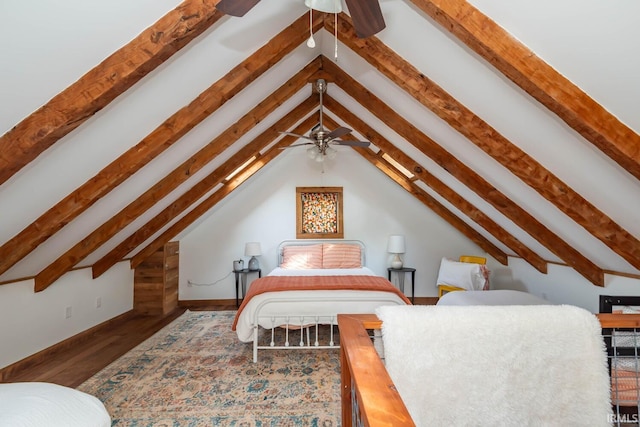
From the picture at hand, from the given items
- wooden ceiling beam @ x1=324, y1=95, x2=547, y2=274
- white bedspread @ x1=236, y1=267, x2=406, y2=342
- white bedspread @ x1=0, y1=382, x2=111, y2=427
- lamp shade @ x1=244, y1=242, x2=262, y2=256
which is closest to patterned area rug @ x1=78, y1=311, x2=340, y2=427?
white bedspread @ x1=236, y1=267, x2=406, y2=342

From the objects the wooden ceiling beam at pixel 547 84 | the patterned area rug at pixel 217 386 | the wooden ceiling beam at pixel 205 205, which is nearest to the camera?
the wooden ceiling beam at pixel 547 84

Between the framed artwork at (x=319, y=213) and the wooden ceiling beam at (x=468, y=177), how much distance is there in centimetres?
234

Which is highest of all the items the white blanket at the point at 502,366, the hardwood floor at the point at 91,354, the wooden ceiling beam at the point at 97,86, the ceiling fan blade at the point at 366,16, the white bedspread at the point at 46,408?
the ceiling fan blade at the point at 366,16

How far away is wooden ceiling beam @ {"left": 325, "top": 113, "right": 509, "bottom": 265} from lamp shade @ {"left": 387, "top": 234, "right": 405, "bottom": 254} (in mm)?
698

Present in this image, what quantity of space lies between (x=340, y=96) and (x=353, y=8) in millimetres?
2347

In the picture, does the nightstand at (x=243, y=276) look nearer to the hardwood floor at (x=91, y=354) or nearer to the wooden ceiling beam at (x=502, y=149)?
the hardwood floor at (x=91, y=354)

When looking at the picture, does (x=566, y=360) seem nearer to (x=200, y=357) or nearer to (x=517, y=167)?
(x=517, y=167)

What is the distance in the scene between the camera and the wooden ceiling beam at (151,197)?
123 inches

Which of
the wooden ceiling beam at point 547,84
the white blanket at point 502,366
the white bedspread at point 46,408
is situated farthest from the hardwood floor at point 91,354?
the wooden ceiling beam at point 547,84

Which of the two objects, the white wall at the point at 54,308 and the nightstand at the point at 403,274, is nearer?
the white wall at the point at 54,308

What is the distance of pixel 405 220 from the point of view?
5.41 meters

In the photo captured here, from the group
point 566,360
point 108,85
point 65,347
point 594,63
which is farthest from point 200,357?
point 594,63

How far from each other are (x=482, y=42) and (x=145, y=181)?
2.84 meters

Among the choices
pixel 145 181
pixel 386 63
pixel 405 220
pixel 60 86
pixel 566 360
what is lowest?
pixel 566 360
